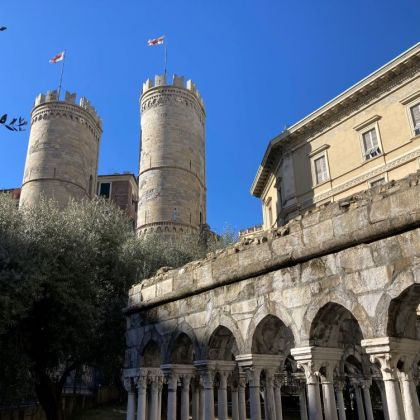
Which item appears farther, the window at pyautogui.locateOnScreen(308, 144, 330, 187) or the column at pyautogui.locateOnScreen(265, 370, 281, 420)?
the window at pyautogui.locateOnScreen(308, 144, 330, 187)

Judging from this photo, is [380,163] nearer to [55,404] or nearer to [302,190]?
[302,190]

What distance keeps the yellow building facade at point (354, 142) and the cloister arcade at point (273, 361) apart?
11519 mm

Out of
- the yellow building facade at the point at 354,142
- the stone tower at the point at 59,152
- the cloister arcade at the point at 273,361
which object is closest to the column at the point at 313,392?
the cloister arcade at the point at 273,361

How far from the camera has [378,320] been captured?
4.84 m

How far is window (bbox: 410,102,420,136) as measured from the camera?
18.8 metres

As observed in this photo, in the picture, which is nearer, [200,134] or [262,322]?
[262,322]

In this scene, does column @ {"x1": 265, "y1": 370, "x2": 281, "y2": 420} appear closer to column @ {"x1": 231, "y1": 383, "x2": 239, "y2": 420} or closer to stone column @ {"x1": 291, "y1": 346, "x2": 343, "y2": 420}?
column @ {"x1": 231, "y1": 383, "x2": 239, "y2": 420}

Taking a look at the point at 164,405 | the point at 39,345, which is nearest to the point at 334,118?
the point at 164,405

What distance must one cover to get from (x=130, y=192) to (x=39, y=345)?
32.7 m

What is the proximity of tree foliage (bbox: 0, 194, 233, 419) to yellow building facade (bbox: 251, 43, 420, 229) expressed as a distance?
10.5 meters

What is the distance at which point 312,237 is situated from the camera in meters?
5.86

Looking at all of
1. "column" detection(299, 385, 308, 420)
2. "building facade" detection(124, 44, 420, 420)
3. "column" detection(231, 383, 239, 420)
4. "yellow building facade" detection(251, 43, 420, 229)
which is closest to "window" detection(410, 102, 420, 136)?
"yellow building facade" detection(251, 43, 420, 229)

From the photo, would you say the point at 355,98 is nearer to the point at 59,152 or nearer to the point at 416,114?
the point at 416,114

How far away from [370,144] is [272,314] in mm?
16787
